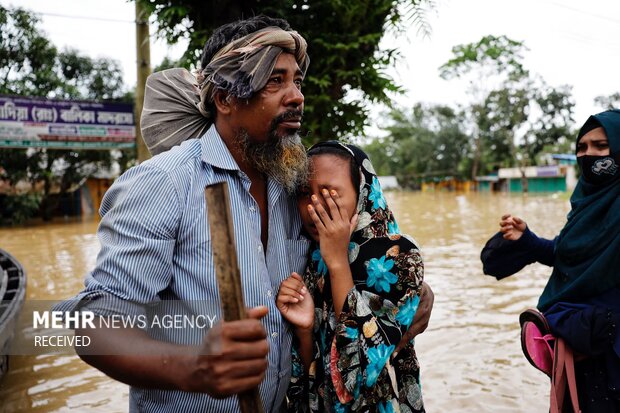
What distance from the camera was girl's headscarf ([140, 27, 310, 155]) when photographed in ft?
5.87

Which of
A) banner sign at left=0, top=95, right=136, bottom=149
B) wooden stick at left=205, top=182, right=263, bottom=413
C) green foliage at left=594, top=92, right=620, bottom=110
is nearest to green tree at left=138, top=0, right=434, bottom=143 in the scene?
wooden stick at left=205, top=182, right=263, bottom=413

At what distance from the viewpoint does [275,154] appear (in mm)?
1864

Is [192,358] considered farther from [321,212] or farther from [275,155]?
[275,155]

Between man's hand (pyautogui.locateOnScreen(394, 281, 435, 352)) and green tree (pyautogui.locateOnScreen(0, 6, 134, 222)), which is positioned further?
green tree (pyautogui.locateOnScreen(0, 6, 134, 222))

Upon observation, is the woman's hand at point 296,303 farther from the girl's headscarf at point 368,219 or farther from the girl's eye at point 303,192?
the girl's eye at point 303,192

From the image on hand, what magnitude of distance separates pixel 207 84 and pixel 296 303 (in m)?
0.86

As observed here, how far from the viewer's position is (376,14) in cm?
284

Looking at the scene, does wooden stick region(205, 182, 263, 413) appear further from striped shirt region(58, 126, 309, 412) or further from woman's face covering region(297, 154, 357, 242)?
woman's face covering region(297, 154, 357, 242)

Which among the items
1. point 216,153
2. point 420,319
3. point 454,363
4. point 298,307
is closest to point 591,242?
point 420,319

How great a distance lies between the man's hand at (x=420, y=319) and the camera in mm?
1897

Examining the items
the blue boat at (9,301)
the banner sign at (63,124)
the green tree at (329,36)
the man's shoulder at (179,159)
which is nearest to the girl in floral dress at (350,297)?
Result: the man's shoulder at (179,159)

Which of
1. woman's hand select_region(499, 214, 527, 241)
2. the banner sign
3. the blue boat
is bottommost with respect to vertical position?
the blue boat

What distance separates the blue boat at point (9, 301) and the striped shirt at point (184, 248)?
378 centimetres

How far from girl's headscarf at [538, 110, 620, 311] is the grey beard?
1641 mm
